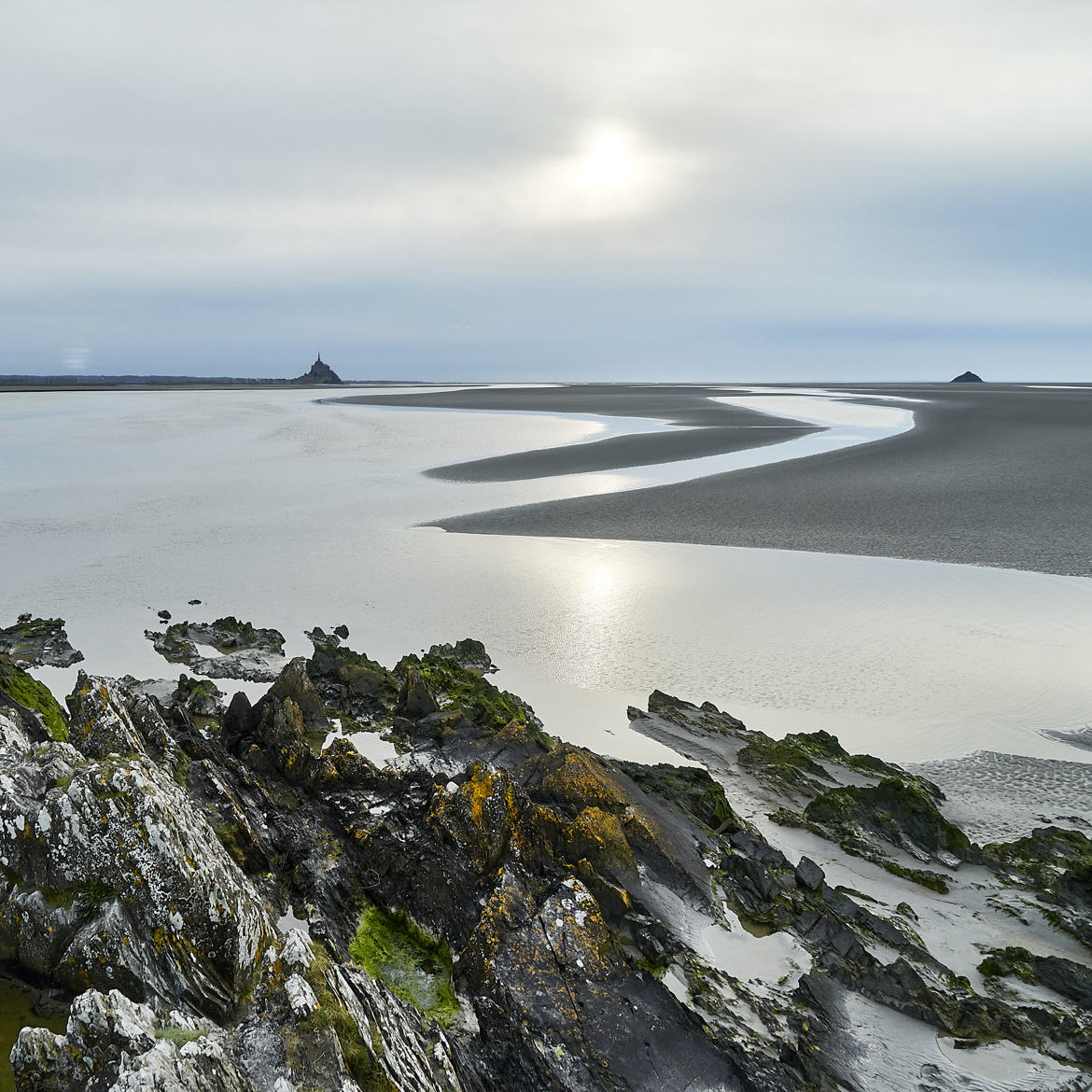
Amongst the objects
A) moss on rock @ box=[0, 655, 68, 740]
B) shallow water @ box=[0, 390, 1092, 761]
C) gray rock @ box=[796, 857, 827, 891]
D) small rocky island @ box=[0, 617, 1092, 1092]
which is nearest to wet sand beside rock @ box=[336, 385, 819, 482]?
shallow water @ box=[0, 390, 1092, 761]

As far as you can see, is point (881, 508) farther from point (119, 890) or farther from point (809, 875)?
point (119, 890)

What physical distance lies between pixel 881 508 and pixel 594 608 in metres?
16.4

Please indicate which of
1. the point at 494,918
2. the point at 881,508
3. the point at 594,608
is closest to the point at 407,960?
the point at 494,918

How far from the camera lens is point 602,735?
1200cm

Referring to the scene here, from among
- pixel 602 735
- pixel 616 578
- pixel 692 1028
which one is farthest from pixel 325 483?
pixel 692 1028

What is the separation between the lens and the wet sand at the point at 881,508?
2388cm

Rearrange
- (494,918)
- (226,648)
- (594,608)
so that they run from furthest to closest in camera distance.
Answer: (594,608) < (226,648) < (494,918)

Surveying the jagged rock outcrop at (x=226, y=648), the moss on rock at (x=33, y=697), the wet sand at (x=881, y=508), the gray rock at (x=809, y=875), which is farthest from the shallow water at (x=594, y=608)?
the gray rock at (x=809, y=875)

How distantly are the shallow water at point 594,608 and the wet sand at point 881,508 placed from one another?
1765mm

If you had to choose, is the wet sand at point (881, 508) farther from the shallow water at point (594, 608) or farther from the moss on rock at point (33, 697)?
the moss on rock at point (33, 697)

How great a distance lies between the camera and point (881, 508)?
2909cm

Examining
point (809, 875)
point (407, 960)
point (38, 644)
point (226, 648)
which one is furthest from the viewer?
point (226, 648)

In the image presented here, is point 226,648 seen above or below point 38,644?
below

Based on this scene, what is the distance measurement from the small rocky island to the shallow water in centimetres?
308
